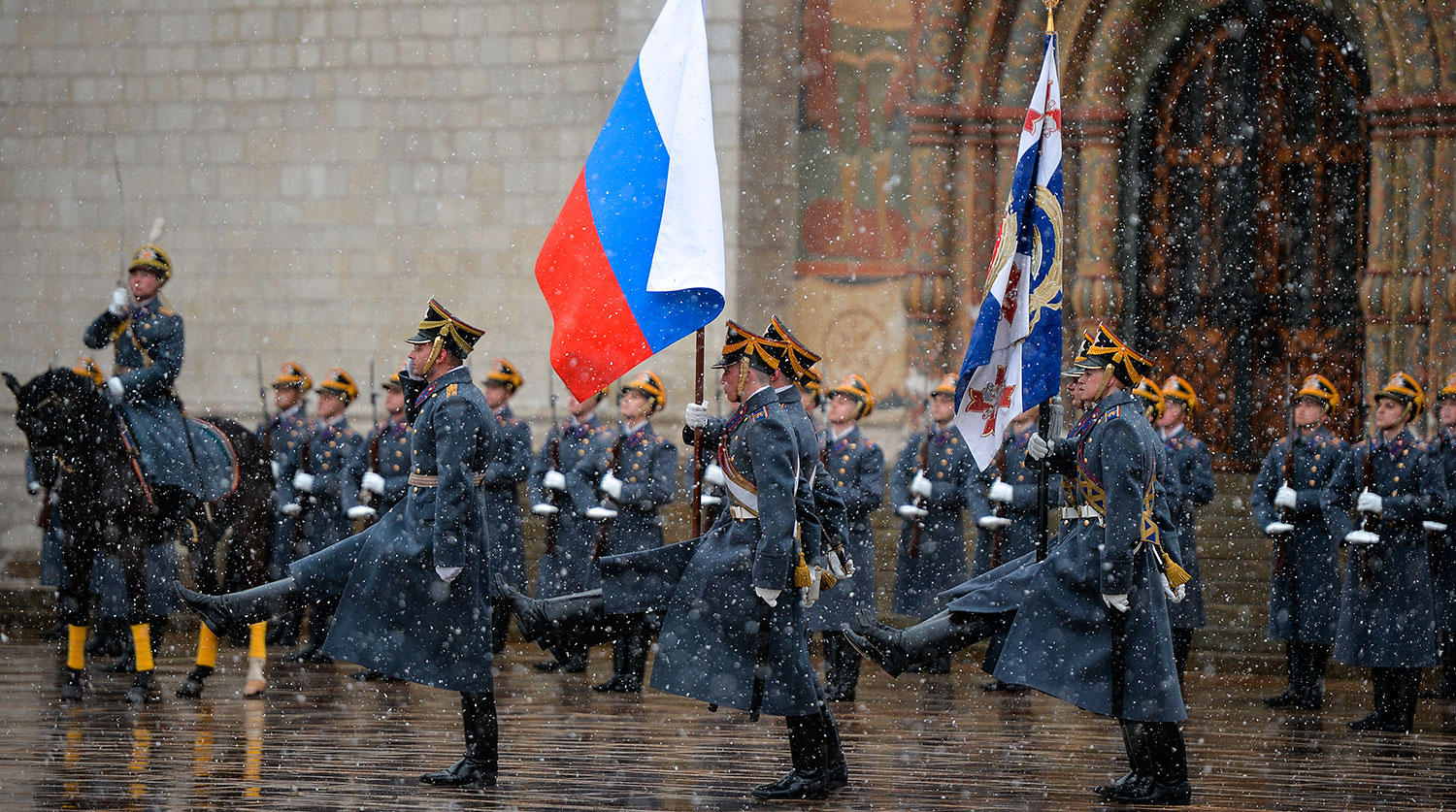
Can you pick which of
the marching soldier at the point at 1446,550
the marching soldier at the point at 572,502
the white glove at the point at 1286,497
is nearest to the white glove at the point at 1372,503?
the marching soldier at the point at 1446,550

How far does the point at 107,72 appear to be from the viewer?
16.3 meters

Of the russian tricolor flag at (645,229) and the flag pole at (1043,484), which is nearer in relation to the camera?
the russian tricolor flag at (645,229)

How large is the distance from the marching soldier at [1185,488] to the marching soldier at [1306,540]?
0.41m

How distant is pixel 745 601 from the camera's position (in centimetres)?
653

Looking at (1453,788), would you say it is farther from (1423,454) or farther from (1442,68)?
(1442,68)

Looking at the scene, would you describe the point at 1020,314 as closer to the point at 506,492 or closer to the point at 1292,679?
the point at 1292,679

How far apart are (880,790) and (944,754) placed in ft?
3.56


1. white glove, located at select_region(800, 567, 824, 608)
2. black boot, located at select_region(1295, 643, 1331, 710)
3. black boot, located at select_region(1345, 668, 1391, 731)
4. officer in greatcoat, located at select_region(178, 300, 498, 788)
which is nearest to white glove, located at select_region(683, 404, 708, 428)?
white glove, located at select_region(800, 567, 824, 608)

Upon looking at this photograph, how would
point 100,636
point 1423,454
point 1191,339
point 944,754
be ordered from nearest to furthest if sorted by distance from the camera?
point 944,754 < point 1423,454 < point 100,636 < point 1191,339

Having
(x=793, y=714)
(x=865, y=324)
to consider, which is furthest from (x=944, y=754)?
(x=865, y=324)

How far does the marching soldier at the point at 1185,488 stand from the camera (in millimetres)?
10312

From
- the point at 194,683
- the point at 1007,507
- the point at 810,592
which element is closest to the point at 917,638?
the point at 810,592

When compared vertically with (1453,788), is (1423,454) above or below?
above

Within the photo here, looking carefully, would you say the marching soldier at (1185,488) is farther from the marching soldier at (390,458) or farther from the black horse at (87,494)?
the black horse at (87,494)
